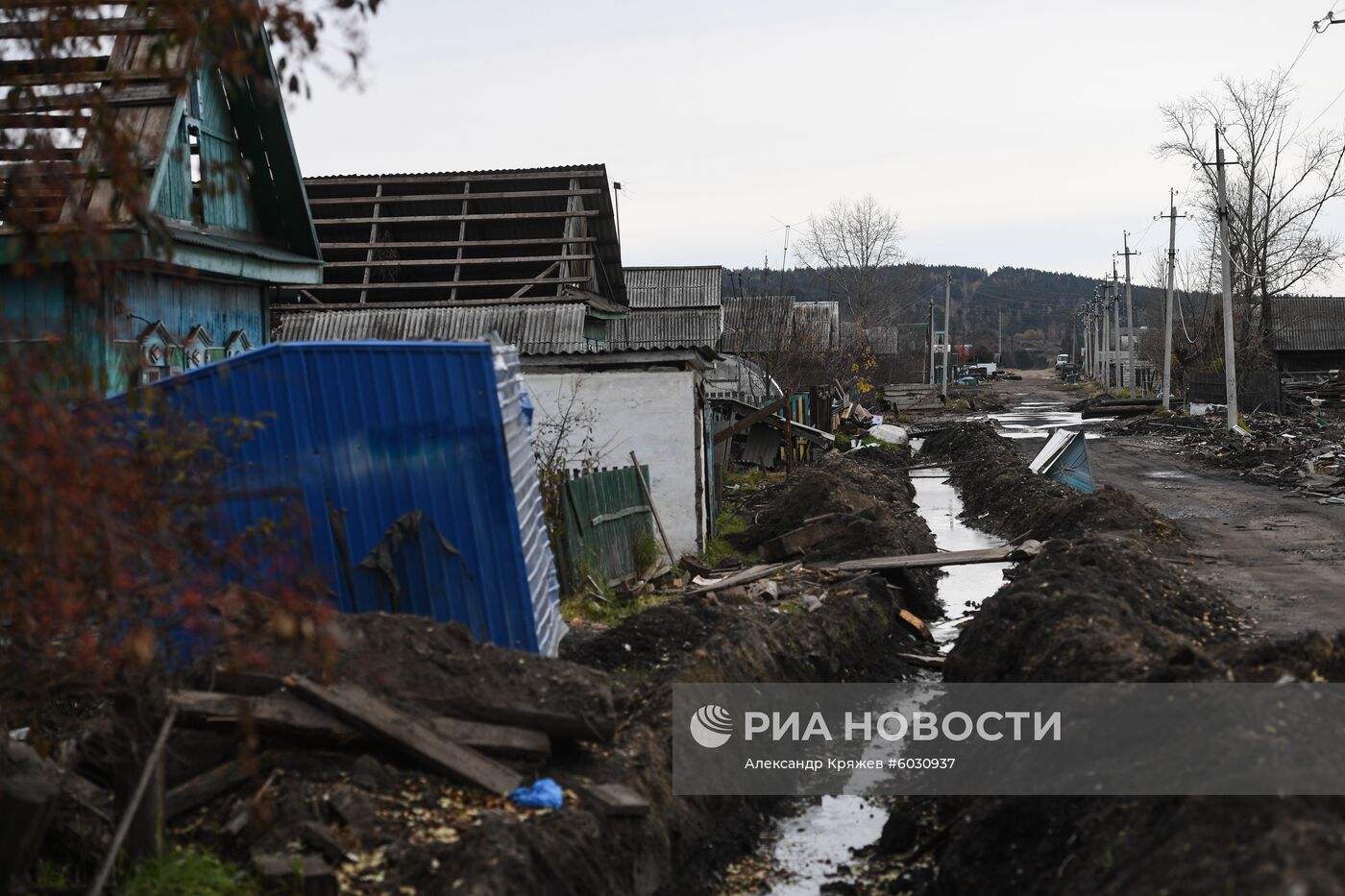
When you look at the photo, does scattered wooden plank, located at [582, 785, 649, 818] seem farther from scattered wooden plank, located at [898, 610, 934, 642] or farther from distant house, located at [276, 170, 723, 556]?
distant house, located at [276, 170, 723, 556]

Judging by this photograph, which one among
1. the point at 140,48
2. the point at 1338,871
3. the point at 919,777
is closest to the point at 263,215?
the point at 140,48

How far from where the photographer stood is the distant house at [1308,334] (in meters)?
60.0

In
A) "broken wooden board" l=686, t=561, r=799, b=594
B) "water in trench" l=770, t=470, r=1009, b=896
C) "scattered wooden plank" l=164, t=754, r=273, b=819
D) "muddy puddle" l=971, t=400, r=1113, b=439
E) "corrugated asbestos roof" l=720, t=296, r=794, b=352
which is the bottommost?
"muddy puddle" l=971, t=400, r=1113, b=439

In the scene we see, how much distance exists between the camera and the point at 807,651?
11.8 metres

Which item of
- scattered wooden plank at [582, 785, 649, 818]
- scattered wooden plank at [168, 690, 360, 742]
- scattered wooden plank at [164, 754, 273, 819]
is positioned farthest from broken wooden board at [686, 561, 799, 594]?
scattered wooden plank at [164, 754, 273, 819]

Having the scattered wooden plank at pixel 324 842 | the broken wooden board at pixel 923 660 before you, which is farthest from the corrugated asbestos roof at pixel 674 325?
the scattered wooden plank at pixel 324 842

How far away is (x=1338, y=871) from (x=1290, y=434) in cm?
3788

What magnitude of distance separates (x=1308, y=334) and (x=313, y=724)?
2437 inches

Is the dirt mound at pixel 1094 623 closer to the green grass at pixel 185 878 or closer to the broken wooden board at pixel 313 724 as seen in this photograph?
the broken wooden board at pixel 313 724

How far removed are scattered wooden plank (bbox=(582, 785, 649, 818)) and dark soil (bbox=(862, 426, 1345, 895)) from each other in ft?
4.95

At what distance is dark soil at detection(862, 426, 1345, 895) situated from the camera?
490 centimetres

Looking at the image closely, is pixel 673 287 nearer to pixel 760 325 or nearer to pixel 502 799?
pixel 760 325

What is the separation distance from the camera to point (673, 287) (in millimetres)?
46094

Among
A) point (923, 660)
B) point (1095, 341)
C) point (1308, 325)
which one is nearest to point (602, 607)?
point (923, 660)
